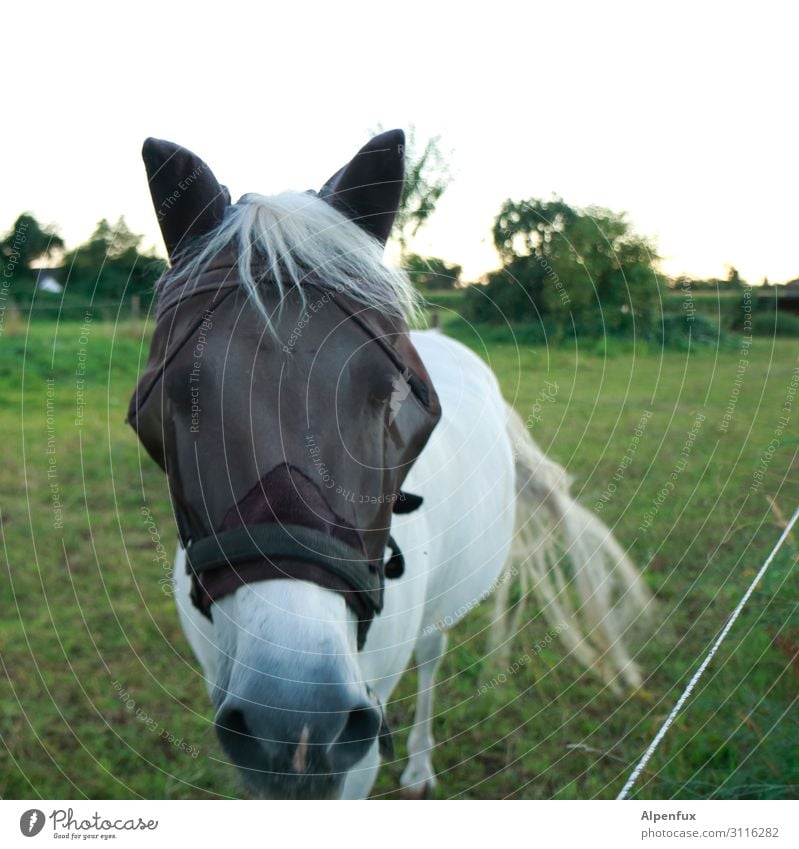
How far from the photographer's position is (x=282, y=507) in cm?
130

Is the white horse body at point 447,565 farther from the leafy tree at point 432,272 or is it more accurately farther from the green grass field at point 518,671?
the leafy tree at point 432,272

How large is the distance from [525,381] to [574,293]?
8.50 ft

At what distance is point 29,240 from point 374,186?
59.7 inches

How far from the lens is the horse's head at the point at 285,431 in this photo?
1198 millimetres

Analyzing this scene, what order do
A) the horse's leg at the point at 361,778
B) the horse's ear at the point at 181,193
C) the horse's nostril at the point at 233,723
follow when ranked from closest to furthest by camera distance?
the horse's nostril at the point at 233,723, the horse's ear at the point at 181,193, the horse's leg at the point at 361,778

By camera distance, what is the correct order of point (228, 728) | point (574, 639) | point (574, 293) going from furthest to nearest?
point (574, 639), point (574, 293), point (228, 728)

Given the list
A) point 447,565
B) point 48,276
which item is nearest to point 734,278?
point 447,565

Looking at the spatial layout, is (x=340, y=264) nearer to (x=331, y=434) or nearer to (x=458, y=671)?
(x=331, y=434)

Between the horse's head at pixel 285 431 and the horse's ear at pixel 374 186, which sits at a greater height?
the horse's ear at pixel 374 186

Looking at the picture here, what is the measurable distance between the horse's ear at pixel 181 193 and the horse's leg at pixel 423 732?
2.12 metres

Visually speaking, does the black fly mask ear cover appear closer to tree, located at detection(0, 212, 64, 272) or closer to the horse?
the horse

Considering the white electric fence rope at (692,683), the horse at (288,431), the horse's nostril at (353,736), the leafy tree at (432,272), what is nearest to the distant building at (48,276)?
the horse at (288,431)

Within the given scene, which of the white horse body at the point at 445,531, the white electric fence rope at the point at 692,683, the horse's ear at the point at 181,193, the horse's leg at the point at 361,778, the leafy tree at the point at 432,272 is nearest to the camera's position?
the horse's ear at the point at 181,193

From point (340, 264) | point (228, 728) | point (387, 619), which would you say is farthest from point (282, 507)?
point (387, 619)
